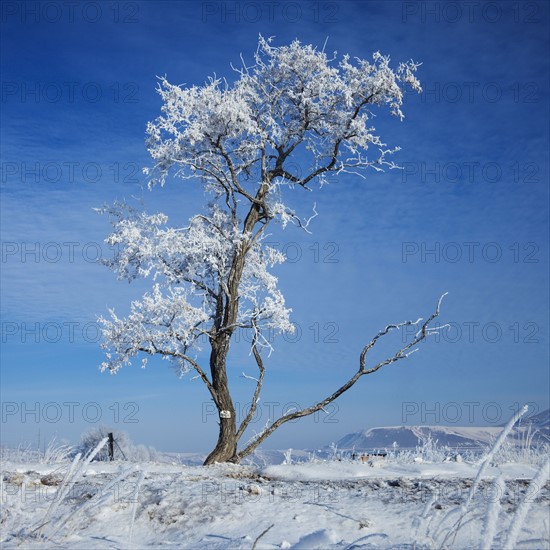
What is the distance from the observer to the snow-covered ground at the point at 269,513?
351 cm

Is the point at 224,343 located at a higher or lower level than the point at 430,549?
higher

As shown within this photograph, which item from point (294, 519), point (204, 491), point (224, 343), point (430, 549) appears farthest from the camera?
point (224, 343)

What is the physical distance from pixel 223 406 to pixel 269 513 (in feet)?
20.6

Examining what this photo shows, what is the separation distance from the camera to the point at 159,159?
11.5m

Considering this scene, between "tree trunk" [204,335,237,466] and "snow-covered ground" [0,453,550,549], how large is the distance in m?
4.54

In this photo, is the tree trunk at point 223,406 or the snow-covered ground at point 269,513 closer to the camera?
the snow-covered ground at point 269,513

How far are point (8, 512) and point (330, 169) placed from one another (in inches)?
347

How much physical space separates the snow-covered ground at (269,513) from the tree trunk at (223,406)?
4.54 m

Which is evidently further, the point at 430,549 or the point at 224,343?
the point at 224,343

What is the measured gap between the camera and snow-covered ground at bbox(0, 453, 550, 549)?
11.5 feet

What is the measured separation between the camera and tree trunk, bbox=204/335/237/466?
411 inches

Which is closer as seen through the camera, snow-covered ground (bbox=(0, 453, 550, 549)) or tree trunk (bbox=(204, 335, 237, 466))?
snow-covered ground (bbox=(0, 453, 550, 549))

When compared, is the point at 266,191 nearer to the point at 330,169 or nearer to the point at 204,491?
the point at 330,169

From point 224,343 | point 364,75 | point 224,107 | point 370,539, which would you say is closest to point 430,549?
point 370,539
